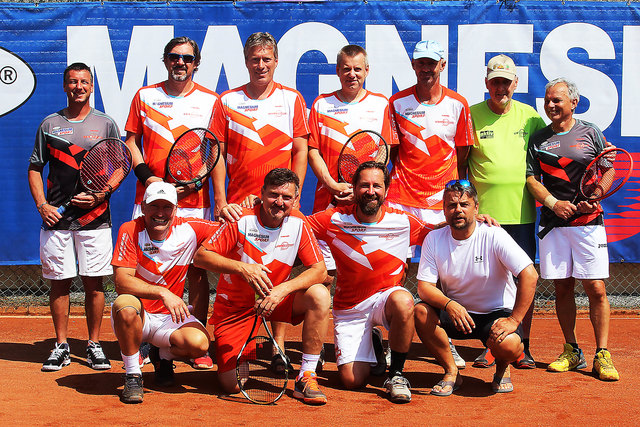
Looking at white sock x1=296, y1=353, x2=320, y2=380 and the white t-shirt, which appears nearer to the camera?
white sock x1=296, y1=353, x2=320, y2=380

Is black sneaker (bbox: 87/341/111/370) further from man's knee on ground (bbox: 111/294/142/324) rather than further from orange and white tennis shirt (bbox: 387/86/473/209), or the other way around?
orange and white tennis shirt (bbox: 387/86/473/209)

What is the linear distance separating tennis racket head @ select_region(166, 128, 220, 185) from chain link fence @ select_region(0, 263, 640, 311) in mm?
2531

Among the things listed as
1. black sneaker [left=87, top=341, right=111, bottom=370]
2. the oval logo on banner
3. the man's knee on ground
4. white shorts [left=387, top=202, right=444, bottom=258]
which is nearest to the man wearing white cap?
white shorts [left=387, top=202, right=444, bottom=258]

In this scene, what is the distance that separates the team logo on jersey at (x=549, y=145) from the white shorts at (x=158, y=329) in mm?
2797

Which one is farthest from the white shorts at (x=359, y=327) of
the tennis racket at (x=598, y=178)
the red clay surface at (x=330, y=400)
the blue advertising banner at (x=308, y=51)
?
the blue advertising banner at (x=308, y=51)

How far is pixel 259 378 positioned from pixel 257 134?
5.59 feet

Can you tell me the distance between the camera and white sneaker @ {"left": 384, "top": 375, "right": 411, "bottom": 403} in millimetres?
4395

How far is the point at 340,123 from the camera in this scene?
5359mm

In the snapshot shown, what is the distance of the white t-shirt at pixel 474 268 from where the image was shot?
15.5ft

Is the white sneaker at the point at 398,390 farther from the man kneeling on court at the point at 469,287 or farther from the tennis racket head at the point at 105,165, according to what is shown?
the tennis racket head at the point at 105,165

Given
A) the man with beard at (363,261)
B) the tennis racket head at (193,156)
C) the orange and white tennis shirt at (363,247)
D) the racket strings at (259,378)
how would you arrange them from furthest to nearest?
the tennis racket head at (193,156), the orange and white tennis shirt at (363,247), the man with beard at (363,261), the racket strings at (259,378)

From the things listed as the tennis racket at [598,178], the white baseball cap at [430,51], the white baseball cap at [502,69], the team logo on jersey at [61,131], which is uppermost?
the white baseball cap at [430,51]

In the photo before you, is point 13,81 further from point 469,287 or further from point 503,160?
point 469,287

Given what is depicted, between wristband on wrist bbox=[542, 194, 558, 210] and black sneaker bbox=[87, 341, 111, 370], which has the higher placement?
wristband on wrist bbox=[542, 194, 558, 210]
